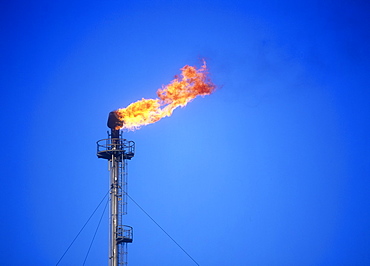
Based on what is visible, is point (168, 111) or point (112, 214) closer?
point (112, 214)

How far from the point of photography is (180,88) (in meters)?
45.5

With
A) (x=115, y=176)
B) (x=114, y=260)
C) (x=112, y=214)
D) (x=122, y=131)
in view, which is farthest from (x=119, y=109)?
(x=114, y=260)

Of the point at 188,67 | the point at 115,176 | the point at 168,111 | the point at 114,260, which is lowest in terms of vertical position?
the point at 114,260

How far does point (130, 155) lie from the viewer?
132 feet

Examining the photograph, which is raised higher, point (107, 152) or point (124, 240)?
point (107, 152)

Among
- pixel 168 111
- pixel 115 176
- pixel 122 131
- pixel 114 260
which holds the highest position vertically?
pixel 168 111

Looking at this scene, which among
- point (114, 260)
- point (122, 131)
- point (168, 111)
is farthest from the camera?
point (168, 111)

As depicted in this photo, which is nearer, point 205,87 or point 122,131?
point 122,131

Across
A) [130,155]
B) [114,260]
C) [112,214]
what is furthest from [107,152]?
[114,260]

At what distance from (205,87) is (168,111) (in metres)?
4.34

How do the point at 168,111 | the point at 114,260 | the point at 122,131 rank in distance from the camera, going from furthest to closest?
the point at 168,111 < the point at 122,131 < the point at 114,260

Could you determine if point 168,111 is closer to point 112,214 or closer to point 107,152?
point 107,152

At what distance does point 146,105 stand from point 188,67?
5984mm

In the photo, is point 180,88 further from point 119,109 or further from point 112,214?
point 112,214
